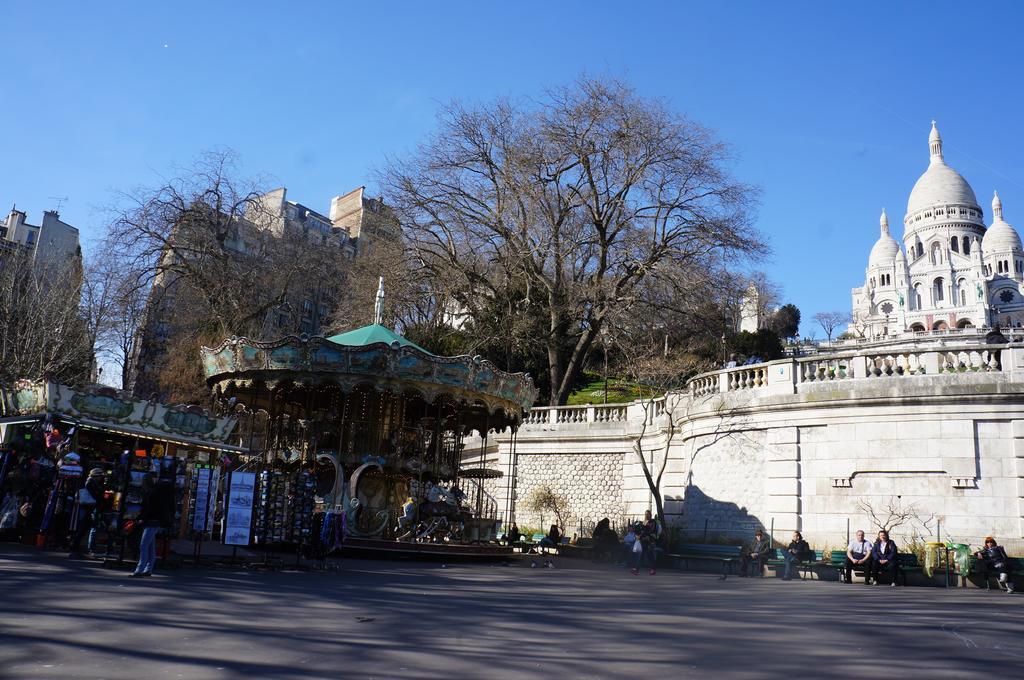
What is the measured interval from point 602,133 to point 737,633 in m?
25.9

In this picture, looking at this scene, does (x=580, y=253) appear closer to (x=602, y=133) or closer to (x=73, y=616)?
(x=602, y=133)

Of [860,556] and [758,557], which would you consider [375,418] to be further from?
[860,556]

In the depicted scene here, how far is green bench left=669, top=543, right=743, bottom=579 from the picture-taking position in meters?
20.5

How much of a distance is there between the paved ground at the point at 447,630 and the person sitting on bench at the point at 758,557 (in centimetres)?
712

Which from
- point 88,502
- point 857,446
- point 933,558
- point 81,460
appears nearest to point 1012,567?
point 933,558

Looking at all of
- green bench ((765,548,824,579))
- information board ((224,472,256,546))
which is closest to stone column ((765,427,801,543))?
green bench ((765,548,824,579))

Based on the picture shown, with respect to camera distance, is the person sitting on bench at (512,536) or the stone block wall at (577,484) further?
the stone block wall at (577,484)

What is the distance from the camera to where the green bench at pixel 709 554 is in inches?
805

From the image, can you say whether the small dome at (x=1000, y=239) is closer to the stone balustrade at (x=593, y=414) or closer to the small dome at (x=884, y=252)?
the small dome at (x=884, y=252)

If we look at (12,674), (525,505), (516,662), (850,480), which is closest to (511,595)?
(516,662)

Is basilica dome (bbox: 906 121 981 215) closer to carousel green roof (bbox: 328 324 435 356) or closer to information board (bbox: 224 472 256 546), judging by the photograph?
carousel green roof (bbox: 328 324 435 356)

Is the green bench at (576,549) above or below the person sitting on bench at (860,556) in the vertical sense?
below

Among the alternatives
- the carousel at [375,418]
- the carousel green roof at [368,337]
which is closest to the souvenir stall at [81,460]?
the carousel at [375,418]

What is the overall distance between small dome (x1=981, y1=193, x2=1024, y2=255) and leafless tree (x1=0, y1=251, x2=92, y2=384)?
12627 centimetres
